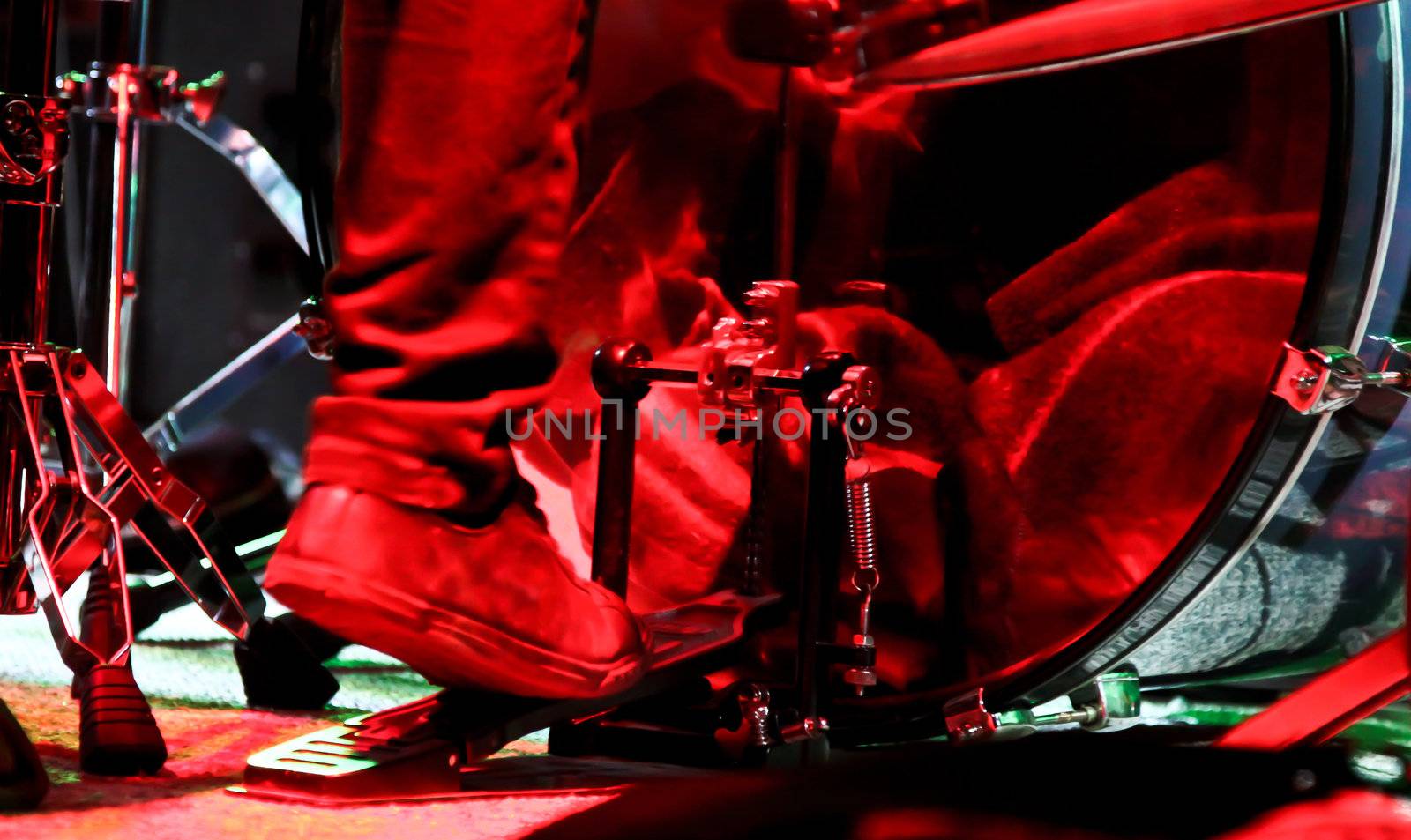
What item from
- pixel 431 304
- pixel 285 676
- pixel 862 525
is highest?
pixel 431 304

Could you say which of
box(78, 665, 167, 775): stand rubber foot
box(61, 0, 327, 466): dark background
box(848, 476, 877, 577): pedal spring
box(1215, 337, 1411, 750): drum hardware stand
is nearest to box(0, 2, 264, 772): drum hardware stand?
box(78, 665, 167, 775): stand rubber foot

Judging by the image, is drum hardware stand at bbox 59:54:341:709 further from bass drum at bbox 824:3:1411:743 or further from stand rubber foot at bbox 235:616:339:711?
bass drum at bbox 824:3:1411:743

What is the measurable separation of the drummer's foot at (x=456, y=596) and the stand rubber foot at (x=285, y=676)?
33 centimetres

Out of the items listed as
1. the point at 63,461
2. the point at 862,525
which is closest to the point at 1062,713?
the point at 862,525

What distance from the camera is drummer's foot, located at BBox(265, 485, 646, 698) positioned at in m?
0.71

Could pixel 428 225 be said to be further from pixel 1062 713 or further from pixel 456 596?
pixel 1062 713

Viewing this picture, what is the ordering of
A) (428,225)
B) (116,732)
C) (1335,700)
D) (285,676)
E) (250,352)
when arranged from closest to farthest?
1. (1335,700)
2. (428,225)
3. (116,732)
4. (285,676)
5. (250,352)

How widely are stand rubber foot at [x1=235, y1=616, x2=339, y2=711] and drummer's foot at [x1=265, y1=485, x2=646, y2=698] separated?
33cm

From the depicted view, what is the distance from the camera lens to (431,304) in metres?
0.74

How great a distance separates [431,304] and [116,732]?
33 cm

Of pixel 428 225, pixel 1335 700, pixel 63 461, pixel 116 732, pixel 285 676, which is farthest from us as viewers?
pixel 285 676

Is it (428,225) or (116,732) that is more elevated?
(428,225)

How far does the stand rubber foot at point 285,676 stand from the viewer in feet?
3.69

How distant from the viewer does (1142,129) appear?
3.15 ft
